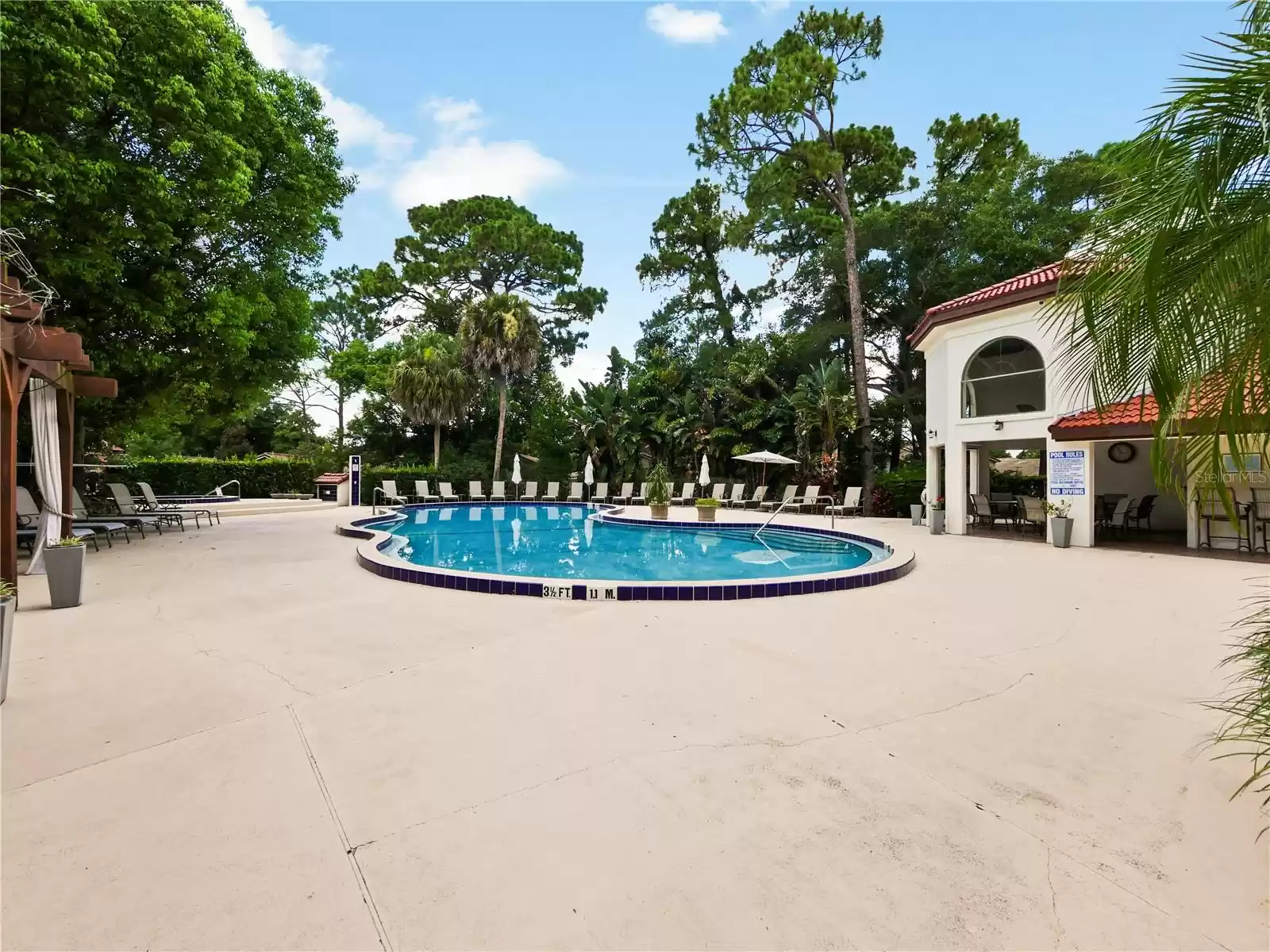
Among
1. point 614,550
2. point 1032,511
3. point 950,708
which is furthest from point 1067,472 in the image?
point 950,708

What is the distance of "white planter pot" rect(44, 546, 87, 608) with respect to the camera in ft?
19.7

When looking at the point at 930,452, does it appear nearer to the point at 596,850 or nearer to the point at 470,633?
the point at 470,633

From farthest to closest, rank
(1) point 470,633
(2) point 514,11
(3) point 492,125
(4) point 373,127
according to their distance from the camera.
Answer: (3) point 492,125 < (4) point 373,127 < (2) point 514,11 < (1) point 470,633

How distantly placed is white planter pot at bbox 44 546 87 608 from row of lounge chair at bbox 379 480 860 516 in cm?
1331

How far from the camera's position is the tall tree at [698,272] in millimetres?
28656

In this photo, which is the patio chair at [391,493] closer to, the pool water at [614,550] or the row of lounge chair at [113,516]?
the pool water at [614,550]

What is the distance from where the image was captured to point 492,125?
727 inches

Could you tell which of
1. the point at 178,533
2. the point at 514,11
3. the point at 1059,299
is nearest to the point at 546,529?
the point at 178,533

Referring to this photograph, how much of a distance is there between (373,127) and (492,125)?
3.43 metres

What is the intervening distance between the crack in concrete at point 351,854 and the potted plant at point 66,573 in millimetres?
4831

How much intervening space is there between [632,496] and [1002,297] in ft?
45.0

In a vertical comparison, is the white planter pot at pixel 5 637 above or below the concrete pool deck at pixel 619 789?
above

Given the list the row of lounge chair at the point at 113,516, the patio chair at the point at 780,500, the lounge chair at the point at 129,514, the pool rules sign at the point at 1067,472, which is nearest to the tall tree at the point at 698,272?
the patio chair at the point at 780,500

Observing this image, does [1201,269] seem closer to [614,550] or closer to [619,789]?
[619,789]
